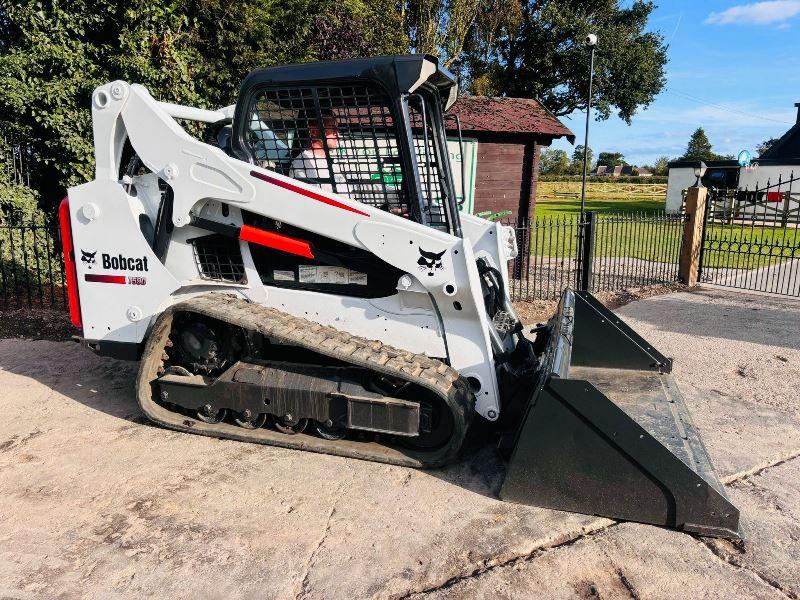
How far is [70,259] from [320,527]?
288 cm

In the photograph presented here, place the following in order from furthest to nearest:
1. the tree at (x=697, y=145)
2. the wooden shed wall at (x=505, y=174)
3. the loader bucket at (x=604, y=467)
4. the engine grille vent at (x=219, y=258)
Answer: the tree at (x=697, y=145), the wooden shed wall at (x=505, y=174), the engine grille vent at (x=219, y=258), the loader bucket at (x=604, y=467)

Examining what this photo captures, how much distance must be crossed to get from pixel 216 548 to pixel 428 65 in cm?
301

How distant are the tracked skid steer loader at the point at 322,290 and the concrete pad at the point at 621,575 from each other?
312 mm

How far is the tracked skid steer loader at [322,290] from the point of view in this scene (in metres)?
3.83

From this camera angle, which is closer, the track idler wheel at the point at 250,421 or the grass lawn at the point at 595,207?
the track idler wheel at the point at 250,421

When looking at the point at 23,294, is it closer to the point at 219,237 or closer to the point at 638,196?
Answer: the point at 219,237

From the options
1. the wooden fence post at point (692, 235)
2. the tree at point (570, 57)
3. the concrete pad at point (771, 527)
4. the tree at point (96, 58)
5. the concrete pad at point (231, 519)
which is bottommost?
the concrete pad at point (771, 527)

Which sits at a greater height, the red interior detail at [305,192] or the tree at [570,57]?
the tree at [570,57]

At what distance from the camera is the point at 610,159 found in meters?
89.7

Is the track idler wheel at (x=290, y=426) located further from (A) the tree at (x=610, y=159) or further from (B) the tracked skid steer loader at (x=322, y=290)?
(A) the tree at (x=610, y=159)

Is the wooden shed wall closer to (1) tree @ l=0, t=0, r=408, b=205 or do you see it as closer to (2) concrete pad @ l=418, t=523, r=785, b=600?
(1) tree @ l=0, t=0, r=408, b=205

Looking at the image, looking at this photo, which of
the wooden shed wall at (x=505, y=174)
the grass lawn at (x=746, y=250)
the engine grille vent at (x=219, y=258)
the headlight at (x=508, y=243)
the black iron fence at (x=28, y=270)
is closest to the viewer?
the engine grille vent at (x=219, y=258)

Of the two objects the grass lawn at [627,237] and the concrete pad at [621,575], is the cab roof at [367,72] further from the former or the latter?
the grass lawn at [627,237]

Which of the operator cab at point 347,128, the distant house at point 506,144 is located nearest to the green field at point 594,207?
the distant house at point 506,144
